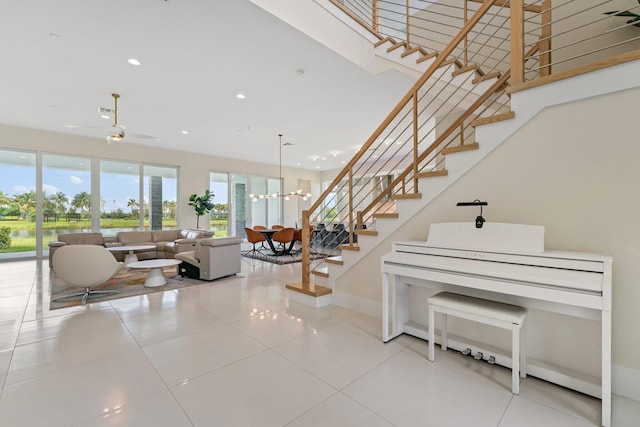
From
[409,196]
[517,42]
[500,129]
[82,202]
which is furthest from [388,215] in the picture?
[82,202]

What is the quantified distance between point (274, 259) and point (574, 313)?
18.7 feet

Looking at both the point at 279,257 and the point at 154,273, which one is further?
the point at 279,257

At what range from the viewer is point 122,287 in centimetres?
414

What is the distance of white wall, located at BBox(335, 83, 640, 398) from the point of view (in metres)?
1.66

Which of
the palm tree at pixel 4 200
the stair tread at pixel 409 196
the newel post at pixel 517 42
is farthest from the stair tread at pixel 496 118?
the palm tree at pixel 4 200

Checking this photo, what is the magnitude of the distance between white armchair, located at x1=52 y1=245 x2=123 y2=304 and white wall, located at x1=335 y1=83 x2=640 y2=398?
427cm

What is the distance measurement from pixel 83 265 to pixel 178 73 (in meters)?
2.85

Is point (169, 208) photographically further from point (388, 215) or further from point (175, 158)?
point (388, 215)

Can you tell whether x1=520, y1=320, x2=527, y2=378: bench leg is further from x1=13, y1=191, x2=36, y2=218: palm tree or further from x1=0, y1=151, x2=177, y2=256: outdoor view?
x1=13, y1=191, x2=36, y2=218: palm tree

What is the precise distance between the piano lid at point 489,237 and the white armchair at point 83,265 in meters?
3.90

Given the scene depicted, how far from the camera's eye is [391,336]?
8.00 ft

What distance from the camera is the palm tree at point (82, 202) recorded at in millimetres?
7098

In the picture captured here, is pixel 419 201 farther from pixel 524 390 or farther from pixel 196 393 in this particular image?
pixel 196 393

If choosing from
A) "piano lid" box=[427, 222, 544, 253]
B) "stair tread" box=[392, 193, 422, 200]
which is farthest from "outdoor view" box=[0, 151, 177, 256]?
"piano lid" box=[427, 222, 544, 253]
